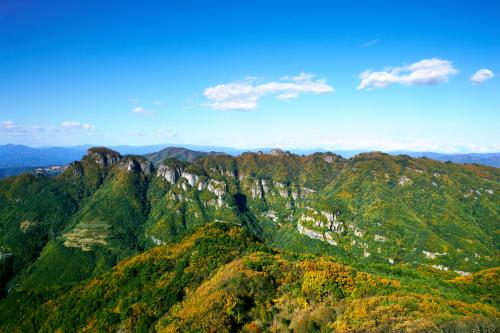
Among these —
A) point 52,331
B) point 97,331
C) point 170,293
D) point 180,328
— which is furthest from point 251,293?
point 52,331

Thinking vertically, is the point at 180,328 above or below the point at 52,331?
above

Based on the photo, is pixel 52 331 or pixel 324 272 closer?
pixel 324 272

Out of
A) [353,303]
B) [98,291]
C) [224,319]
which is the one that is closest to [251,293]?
[224,319]

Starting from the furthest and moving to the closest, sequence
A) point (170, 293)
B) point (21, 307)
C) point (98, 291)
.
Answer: point (21, 307) → point (98, 291) → point (170, 293)

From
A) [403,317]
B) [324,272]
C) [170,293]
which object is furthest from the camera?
[170,293]

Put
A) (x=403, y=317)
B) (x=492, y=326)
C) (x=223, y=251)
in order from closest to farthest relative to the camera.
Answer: (x=492, y=326) < (x=403, y=317) < (x=223, y=251)

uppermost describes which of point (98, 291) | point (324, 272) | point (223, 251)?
point (324, 272)

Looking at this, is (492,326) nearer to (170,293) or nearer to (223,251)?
(170,293)

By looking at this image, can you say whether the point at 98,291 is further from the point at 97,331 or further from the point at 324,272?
the point at 324,272

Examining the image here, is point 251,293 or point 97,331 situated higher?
point 251,293
